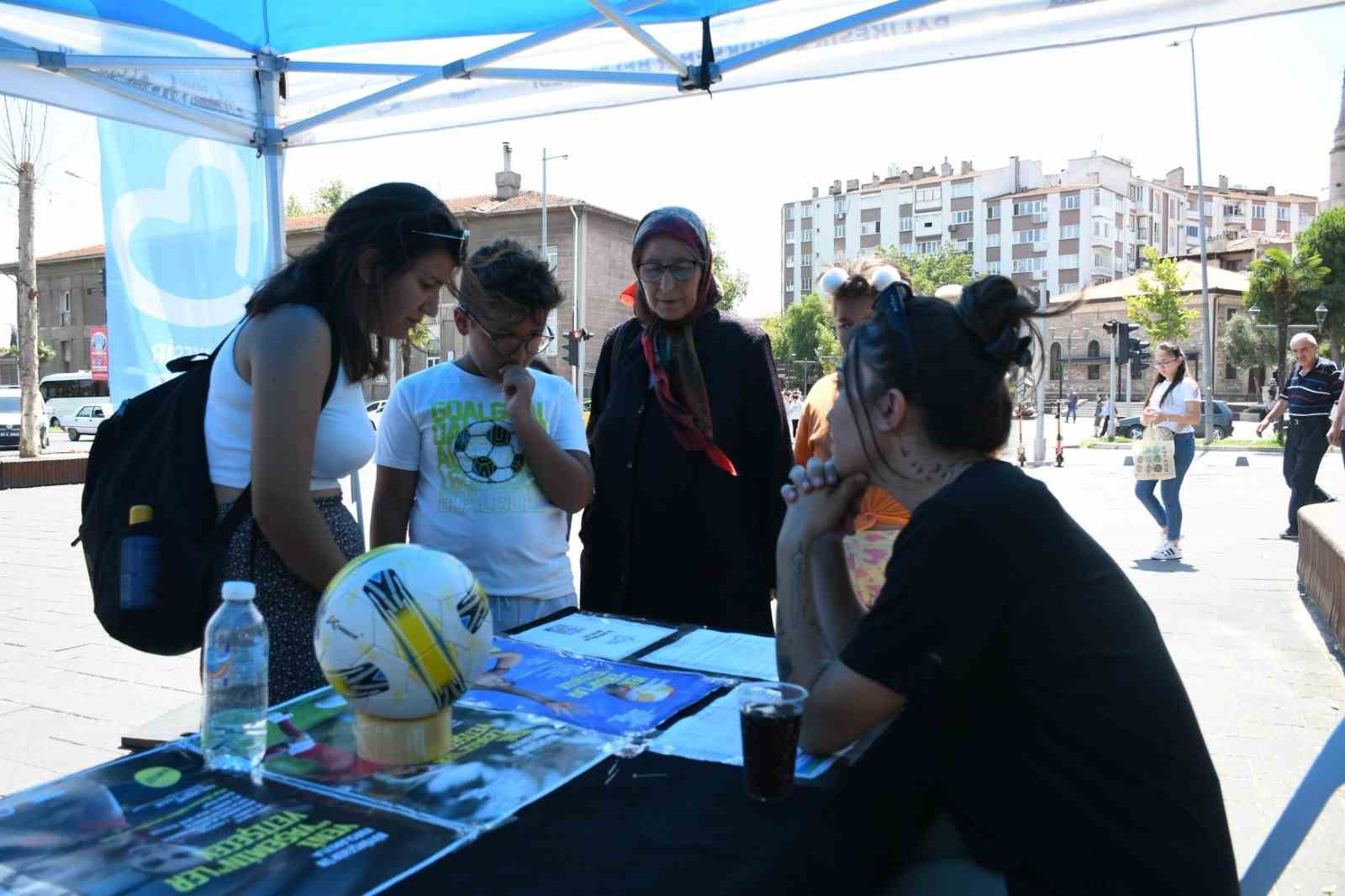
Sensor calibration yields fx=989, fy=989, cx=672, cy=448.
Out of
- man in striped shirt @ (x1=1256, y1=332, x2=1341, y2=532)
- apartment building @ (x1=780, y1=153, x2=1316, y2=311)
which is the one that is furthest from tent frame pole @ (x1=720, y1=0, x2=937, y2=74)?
apartment building @ (x1=780, y1=153, x2=1316, y2=311)

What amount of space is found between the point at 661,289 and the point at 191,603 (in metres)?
1.43

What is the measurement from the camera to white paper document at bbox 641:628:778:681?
1946 mm

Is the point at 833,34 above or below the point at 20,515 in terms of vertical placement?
above

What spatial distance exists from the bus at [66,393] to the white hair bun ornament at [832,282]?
3976cm

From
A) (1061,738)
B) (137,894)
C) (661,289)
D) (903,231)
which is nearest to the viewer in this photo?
(137,894)

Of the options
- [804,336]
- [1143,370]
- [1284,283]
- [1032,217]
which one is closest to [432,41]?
[1284,283]

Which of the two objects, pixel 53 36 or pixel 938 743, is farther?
pixel 53 36

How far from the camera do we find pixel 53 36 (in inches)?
142

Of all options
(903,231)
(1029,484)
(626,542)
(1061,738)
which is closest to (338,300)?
(626,542)

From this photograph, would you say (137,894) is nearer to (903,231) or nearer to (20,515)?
(20,515)

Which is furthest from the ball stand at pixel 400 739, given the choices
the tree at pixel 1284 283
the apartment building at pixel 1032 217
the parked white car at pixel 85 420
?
the apartment building at pixel 1032 217

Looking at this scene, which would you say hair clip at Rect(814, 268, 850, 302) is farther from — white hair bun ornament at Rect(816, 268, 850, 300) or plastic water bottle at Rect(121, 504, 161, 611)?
plastic water bottle at Rect(121, 504, 161, 611)

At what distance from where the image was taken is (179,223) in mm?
4148

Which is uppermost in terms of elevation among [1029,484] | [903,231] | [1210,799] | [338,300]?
[903,231]
